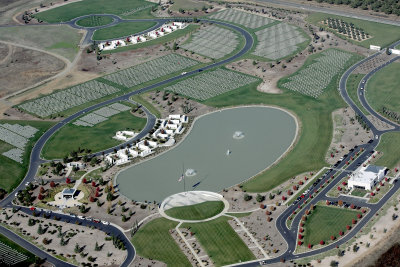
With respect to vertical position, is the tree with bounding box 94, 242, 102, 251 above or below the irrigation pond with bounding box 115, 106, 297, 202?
below

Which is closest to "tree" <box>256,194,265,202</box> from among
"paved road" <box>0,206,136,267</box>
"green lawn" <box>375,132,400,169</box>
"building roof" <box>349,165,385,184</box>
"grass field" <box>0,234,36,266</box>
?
"building roof" <box>349,165,385,184</box>

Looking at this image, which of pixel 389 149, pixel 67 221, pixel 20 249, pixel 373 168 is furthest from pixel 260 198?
pixel 20 249

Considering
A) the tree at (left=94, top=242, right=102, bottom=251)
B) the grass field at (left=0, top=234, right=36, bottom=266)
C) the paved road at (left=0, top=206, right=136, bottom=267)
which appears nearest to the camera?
the grass field at (left=0, top=234, right=36, bottom=266)

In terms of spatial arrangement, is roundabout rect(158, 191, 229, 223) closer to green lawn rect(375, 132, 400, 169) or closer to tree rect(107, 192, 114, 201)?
tree rect(107, 192, 114, 201)

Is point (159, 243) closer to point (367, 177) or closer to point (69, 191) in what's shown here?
Answer: point (69, 191)

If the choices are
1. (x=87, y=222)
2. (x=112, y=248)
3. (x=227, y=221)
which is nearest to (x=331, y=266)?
(x=227, y=221)

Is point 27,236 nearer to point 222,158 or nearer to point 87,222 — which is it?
point 87,222

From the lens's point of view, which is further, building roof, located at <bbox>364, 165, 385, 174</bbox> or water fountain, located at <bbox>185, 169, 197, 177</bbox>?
water fountain, located at <bbox>185, 169, 197, 177</bbox>
